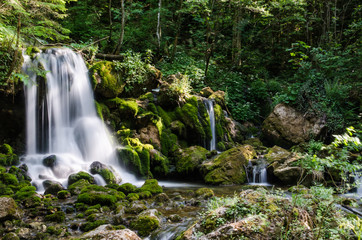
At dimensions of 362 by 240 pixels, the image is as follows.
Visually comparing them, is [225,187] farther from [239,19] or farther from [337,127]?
[239,19]

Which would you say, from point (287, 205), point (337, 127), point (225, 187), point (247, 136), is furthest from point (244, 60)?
point (287, 205)

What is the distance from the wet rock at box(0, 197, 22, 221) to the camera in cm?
424

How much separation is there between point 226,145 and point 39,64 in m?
8.93

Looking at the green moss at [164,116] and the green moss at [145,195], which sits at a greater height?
the green moss at [164,116]

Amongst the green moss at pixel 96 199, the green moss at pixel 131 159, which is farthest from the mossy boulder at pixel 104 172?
the green moss at pixel 96 199

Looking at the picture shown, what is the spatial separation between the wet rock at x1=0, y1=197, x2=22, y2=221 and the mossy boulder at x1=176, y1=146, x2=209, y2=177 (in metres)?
5.90

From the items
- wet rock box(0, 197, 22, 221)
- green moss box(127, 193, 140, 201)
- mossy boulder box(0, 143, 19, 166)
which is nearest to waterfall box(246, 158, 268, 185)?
green moss box(127, 193, 140, 201)

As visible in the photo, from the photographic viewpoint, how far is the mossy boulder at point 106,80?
10203 mm

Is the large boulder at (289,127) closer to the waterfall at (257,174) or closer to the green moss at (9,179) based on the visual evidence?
the waterfall at (257,174)

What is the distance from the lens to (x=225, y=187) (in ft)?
27.1

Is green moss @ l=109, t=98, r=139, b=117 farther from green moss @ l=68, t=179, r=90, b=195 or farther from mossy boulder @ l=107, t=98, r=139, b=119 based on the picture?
green moss @ l=68, t=179, r=90, b=195

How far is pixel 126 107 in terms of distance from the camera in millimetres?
10062

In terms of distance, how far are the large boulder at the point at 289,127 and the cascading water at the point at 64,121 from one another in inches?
337

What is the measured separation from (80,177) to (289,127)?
10856 millimetres
